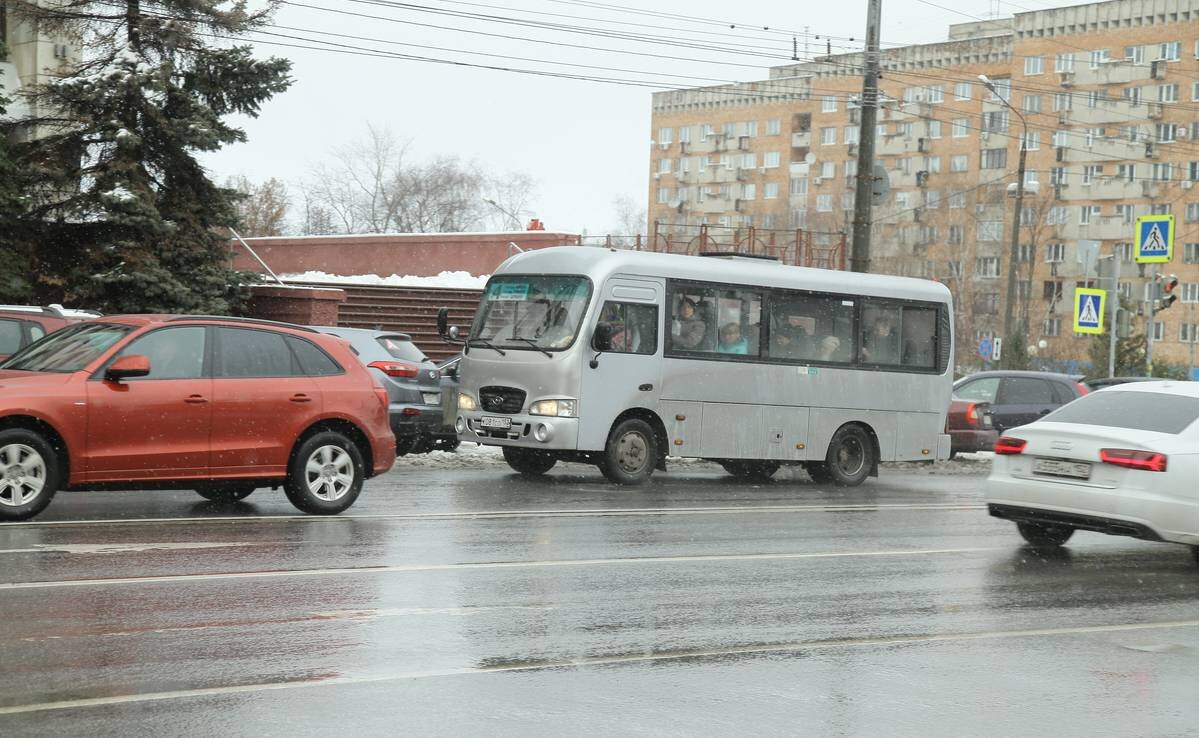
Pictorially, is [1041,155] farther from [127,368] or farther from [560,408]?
[127,368]

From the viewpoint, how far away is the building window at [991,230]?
290 feet

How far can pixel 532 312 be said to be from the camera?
18.0 metres

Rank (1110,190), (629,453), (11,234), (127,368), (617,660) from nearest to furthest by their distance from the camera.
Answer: (617,660) → (127,368) → (629,453) → (11,234) → (1110,190)

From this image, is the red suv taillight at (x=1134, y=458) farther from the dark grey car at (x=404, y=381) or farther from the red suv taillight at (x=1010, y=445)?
the dark grey car at (x=404, y=381)

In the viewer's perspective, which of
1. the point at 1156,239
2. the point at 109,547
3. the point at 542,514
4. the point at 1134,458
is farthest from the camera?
the point at 1156,239

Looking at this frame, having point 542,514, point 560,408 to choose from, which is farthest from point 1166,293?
point 542,514

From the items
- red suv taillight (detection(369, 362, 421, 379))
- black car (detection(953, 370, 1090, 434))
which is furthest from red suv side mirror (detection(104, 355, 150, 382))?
black car (detection(953, 370, 1090, 434))

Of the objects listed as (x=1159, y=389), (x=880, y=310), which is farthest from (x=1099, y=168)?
(x=1159, y=389)

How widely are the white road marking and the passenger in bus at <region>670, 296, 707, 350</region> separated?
329 inches

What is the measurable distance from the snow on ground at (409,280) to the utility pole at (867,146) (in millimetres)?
10299

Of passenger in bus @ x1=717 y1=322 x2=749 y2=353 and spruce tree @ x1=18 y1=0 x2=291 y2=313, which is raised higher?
spruce tree @ x1=18 y1=0 x2=291 y2=313

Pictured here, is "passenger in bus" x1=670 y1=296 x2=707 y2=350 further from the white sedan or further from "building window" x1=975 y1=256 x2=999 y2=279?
"building window" x1=975 y1=256 x2=999 y2=279

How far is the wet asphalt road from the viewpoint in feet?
20.6

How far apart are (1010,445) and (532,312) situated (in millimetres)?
6830
